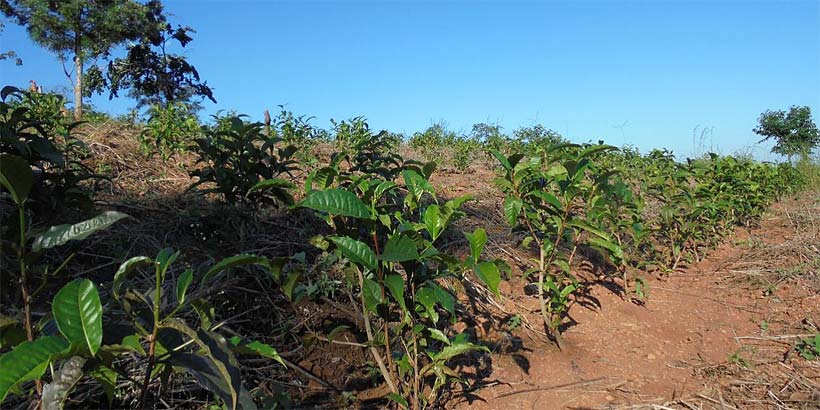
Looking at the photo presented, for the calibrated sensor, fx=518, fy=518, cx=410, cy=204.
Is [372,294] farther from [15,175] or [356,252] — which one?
[15,175]

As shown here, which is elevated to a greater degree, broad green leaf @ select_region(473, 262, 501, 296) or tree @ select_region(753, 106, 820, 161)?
tree @ select_region(753, 106, 820, 161)

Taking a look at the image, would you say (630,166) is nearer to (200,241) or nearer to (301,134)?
(301,134)

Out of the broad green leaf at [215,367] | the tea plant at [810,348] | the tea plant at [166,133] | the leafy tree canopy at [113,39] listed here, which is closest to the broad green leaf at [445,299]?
the broad green leaf at [215,367]

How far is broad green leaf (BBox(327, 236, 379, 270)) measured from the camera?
4.79 ft

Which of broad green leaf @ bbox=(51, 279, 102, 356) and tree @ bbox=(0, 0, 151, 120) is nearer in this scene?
broad green leaf @ bbox=(51, 279, 102, 356)

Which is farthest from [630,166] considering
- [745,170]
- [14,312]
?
[14,312]

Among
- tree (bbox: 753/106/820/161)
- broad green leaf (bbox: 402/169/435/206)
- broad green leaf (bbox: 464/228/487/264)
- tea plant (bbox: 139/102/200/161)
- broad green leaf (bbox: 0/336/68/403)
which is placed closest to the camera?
broad green leaf (bbox: 0/336/68/403)

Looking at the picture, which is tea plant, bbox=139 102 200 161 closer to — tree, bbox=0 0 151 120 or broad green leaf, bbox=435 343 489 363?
broad green leaf, bbox=435 343 489 363

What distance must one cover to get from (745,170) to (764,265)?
116 centimetres

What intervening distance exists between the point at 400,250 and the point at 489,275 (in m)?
0.26

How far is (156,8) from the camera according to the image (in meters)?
19.8

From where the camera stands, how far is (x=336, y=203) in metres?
1.40

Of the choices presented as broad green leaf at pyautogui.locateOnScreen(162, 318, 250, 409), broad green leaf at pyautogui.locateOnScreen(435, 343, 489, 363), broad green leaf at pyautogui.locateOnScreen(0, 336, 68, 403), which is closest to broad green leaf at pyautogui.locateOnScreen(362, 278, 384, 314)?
broad green leaf at pyautogui.locateOnScreen(435, 343, 489, 363)

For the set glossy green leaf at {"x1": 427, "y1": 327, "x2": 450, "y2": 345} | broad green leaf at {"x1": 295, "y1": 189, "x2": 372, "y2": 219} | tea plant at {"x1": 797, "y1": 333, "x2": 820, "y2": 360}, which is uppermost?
broad green leaf at {"x1": 295, "y1": 189, "x2": 372, "y2": 219}
